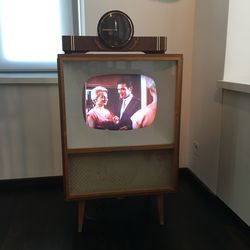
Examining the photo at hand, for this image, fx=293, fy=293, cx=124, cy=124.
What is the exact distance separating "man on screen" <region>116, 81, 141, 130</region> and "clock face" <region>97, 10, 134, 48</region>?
0.19 meters

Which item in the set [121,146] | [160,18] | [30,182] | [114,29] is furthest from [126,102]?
[30,182]

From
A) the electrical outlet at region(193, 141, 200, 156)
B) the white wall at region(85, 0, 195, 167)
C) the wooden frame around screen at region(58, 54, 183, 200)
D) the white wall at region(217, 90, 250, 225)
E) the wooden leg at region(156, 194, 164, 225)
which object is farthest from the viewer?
the electrical outlet at region(193, 141, 200, 156)

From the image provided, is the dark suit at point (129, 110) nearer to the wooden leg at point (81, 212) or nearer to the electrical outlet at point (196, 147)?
the wooden leg at point (81, 212)

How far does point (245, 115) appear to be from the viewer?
1.42 metres

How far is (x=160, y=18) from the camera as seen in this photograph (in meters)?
1.88

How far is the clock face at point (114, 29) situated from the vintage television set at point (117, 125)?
72 mm

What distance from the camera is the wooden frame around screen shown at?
1290mm

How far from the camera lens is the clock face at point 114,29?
1.32 meters

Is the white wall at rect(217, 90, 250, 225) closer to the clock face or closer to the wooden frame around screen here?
the wooden frame around screen

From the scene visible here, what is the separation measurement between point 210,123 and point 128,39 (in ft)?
2.52

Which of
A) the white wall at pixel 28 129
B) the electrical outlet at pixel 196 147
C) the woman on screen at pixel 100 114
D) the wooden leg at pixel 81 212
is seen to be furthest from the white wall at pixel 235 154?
the white wall at pixel 28 129

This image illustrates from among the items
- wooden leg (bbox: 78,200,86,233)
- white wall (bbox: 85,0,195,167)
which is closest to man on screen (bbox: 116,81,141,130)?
wooden leg (bbox: 78,200,86,233)

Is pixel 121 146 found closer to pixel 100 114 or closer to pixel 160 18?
pixel 100 114

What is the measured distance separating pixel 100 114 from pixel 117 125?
10 centimetres
